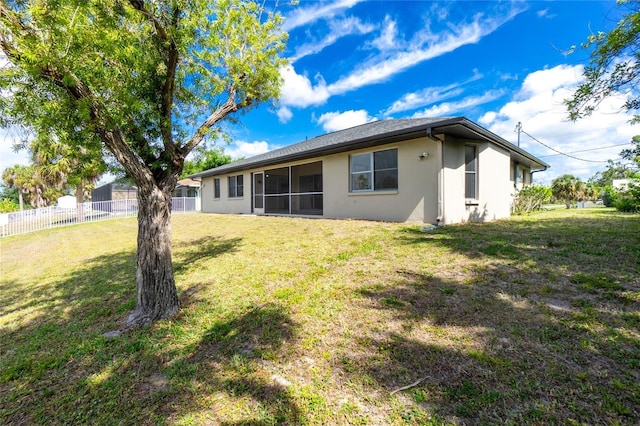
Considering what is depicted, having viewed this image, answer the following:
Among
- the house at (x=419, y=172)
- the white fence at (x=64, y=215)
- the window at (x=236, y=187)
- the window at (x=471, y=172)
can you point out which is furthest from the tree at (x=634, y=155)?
the white fence at (x=64, y=215)

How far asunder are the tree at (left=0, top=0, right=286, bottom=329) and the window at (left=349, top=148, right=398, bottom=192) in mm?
5119

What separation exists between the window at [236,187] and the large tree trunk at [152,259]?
1244cm

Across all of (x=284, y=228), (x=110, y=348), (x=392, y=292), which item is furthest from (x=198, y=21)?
(x=284, y=228)

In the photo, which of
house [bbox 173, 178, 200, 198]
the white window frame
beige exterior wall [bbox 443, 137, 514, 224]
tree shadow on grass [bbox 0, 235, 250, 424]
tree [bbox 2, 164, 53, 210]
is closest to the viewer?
tree shadow on grass [bbox 0, 235, 250, 424]

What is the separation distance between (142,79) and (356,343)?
403cm

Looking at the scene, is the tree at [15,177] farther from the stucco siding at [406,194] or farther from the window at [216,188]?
the stucco siding at [406,194]

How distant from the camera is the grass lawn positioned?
6.26ft

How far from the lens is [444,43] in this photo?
10539 millimetres

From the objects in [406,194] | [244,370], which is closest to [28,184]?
[406,194]

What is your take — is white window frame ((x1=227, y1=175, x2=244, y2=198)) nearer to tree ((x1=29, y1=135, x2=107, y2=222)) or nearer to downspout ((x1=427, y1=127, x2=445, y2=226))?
downspout ((x1=427, y1=127, x2=445, y2=226))

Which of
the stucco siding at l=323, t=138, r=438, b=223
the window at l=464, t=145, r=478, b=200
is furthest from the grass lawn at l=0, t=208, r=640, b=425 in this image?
the window at l=464, t=145, r=478, b=200

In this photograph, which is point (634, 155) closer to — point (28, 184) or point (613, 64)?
point (613, 64)

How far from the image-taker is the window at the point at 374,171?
873 centimetres

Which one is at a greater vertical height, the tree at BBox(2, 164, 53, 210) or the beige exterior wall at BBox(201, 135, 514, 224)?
the tree at BBox(2, 164, 53, 210)
